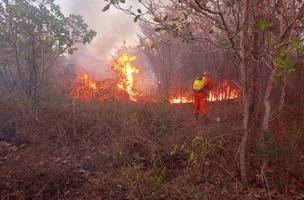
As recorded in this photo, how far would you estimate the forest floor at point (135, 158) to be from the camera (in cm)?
514

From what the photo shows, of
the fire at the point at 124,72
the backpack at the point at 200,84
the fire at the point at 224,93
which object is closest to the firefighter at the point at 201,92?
the backpack at the point at 200,84

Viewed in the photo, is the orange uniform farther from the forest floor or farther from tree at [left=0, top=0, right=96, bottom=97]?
tree at [left=0, top=0, right=96, bottom=97]

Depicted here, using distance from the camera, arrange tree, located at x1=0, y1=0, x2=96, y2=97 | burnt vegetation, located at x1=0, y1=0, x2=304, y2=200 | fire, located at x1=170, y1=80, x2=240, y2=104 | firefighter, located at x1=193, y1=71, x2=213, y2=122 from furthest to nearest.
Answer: fire, located at x1=170, y1=80, x2=240, y2=104
tree, located at x1=0, y1=0, x2=96, y2=97
firefighter, located at x1=193, y1=71, x2=213, y2=122
burnt vegetation, located at x1=0, y1=0, x2=304, y2=200

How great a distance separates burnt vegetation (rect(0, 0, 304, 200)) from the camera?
16.4 feet

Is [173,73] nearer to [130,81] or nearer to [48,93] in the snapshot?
[130,81]

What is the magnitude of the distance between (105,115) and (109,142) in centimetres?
178

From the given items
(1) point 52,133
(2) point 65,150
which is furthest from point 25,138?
(2) point 65,150

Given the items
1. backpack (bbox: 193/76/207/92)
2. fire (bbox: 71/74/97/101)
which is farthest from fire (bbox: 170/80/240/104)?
fire (bbox: 71/74/97/101)

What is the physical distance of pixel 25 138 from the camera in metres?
8.31

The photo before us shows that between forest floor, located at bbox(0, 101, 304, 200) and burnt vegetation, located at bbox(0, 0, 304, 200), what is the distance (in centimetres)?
2

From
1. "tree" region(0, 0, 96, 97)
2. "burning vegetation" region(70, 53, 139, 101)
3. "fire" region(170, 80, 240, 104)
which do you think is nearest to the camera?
"tree" region(0, 0, 96, 97)

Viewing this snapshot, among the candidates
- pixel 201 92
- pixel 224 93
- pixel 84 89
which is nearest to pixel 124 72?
pixel 84 89

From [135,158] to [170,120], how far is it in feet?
9.50

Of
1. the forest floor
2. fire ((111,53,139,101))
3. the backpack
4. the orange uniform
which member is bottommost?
the forest floor
